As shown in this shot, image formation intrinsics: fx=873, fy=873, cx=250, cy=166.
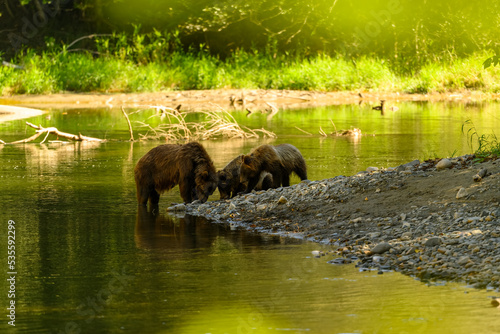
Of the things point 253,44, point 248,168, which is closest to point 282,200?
point 248,168

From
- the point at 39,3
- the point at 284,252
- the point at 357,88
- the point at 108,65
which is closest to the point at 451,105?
the point at 357,88

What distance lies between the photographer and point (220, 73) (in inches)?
1473

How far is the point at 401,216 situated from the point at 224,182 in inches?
127

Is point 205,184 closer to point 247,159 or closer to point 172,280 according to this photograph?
point 247,159

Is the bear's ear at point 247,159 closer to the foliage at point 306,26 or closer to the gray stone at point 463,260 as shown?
the gray stone at point 463,260

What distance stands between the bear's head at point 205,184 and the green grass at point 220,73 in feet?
78.7

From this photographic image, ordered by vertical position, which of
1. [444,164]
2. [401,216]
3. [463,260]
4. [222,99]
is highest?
[222,99]

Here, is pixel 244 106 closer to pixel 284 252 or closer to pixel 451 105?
pixel 451 105

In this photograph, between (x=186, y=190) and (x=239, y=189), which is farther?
(x=239, y=189)

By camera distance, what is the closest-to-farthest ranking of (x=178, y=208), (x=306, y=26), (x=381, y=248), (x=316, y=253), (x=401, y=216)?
(x=381, y=248) → (x=316, y=253) → (x=401, y=216) → (x=178, y=208) → (x=306, y=26)

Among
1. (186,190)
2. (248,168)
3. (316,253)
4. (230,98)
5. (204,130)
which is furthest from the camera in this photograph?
(230,98)

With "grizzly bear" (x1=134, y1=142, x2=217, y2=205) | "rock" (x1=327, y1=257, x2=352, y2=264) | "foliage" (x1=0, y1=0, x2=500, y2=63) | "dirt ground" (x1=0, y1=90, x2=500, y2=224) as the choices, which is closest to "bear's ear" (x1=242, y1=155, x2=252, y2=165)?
"grizzly bear" (x1=134, y1=142, x2=217, y2=205)

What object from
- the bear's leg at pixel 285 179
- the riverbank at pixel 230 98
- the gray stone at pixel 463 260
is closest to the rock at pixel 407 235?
the gray stone at pixel 463 260

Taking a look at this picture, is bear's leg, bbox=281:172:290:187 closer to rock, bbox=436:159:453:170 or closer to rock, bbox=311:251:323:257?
rock, bbox=436:159:453:170
